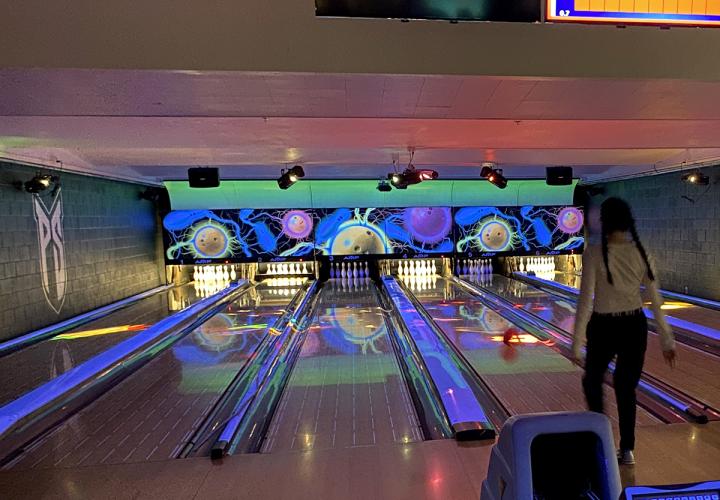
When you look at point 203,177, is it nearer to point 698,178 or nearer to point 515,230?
point 515,230

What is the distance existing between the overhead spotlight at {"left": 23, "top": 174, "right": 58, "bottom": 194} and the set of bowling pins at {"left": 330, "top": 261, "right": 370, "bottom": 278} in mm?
5300

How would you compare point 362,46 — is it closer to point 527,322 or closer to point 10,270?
point 527,322

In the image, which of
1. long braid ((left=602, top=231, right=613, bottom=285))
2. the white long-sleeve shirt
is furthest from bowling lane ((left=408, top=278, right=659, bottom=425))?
long braid ((left=602, top=231, right=613, bottom=285))

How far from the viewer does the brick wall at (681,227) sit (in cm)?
662

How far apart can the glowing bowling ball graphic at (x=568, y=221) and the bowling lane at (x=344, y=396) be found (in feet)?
19.1

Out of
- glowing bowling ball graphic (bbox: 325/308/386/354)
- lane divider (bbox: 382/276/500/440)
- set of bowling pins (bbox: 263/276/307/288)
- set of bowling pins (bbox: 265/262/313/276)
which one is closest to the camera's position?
lane divider (bbox: 382/276/500/440)

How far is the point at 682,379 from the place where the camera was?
3383 millimetres

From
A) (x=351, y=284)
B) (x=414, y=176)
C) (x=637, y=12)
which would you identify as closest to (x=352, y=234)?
(x=351, y=284)

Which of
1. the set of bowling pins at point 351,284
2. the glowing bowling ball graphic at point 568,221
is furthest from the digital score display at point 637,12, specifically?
the glowing bowling ball graphic at point 568,221

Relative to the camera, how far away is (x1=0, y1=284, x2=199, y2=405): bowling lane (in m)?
3.76

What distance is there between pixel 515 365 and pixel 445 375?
75 centimetres

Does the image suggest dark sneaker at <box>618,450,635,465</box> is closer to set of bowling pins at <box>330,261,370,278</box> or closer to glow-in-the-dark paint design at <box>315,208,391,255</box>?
glow-in-the-dark paint design at <box>315,208,391,255</box>

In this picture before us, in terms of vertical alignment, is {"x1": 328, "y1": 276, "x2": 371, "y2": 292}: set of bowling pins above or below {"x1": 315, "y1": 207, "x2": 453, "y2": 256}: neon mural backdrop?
below

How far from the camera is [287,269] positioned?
956 centimetres
